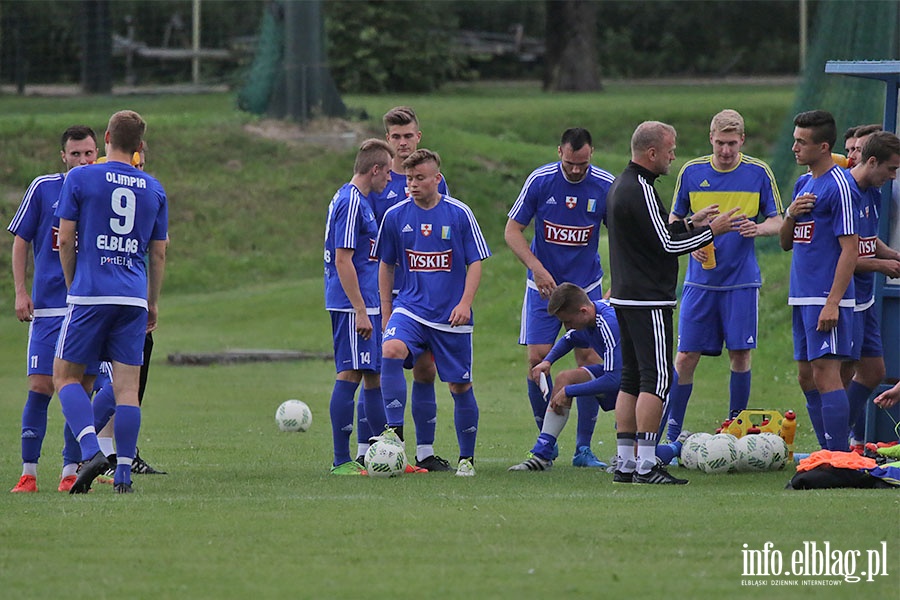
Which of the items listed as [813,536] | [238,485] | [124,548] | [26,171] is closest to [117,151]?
[238,485]

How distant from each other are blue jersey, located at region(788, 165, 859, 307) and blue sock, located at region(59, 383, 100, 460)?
15.3 ft

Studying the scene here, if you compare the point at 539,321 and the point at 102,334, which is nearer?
the point at 102,334

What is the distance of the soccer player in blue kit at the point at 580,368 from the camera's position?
1040 cm

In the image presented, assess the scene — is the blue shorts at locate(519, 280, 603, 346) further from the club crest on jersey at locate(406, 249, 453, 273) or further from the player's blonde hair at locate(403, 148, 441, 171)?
the player's blonde hair at locate(403, 148, 441, 171)

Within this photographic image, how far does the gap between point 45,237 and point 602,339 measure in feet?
13.0

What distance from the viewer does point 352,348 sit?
10.9 m

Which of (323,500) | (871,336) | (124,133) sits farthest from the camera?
(871,336)

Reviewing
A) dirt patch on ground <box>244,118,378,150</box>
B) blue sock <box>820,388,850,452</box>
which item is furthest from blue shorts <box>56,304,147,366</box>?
dirt patch on ground <box>244,118,378,150</box>

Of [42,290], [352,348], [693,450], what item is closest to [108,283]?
[42,290]

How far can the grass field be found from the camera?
6.53 m

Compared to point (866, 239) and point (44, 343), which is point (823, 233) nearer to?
point (866, 239)

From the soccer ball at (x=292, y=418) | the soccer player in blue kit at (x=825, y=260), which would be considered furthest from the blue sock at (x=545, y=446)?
the soccer ball at (x=292, y=418)

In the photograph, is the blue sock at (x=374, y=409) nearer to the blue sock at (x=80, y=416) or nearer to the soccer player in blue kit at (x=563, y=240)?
the soccer player in blue kit at (x=563, y=240)

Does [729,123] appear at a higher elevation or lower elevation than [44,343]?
higher
